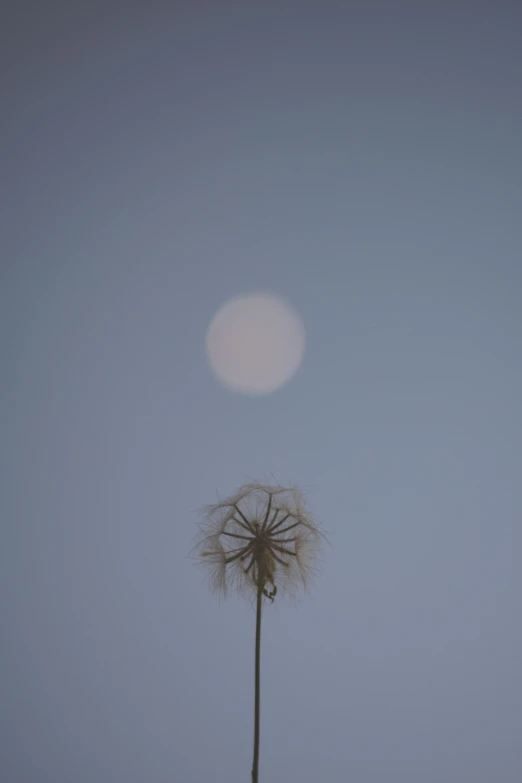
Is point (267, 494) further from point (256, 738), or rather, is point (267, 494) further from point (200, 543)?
point (256, 738)

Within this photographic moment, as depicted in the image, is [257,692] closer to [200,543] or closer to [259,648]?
[259,648]

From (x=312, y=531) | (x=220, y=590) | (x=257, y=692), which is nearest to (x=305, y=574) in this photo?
(x=312, y=531)

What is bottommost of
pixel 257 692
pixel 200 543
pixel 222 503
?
pixel 257 692

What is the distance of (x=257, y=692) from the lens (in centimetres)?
751

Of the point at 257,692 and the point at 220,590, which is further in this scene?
the point at 220,590

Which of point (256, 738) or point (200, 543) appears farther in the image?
point (200, 543)

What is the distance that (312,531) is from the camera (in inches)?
380

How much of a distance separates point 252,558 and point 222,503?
1.09 meters

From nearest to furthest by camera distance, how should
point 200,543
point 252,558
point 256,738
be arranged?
point 256,738 → point 252,558 → point 200,543

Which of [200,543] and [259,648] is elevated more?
[200,543]

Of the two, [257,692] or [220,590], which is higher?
[220,590]

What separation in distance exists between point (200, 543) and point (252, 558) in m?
1.03

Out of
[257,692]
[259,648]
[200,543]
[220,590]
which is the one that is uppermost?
[200,543]

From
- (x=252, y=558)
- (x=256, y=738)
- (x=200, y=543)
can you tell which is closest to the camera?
(x=256, y=738)
